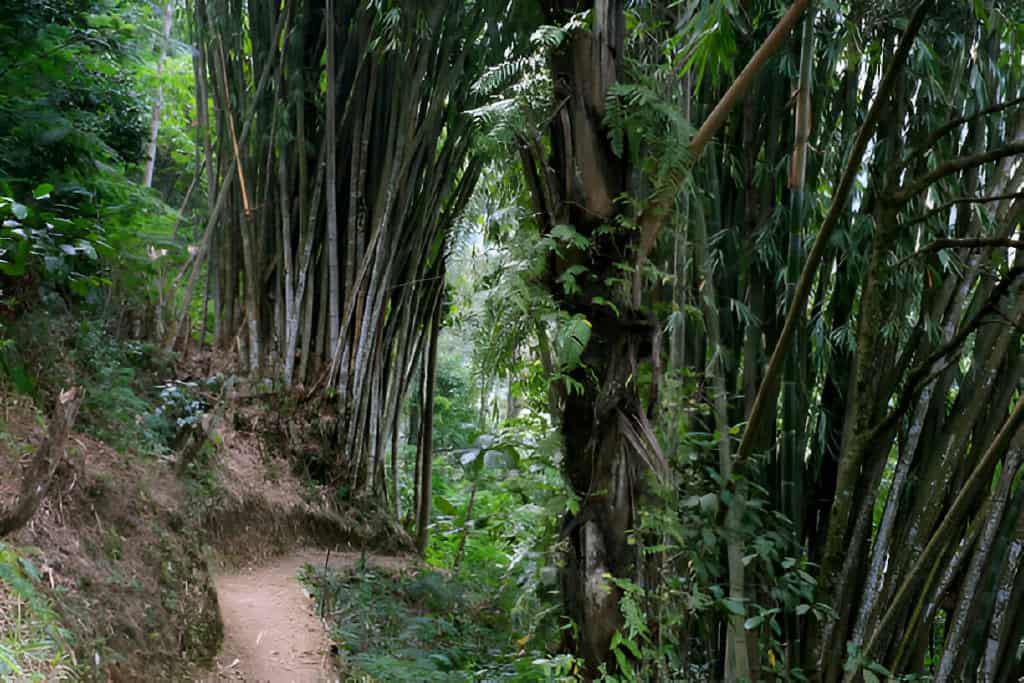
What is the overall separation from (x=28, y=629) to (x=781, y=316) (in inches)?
92.0

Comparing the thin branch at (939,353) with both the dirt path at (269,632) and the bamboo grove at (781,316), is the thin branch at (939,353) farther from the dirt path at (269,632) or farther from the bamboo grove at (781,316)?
the dirt path at (269,632)

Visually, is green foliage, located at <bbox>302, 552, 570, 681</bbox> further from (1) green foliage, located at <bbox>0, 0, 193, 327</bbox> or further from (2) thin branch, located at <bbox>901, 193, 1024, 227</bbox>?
(1) green foliage, located at <bbox>0, 0, 193, 327</bbox>

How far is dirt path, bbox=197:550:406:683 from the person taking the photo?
2.88 meters

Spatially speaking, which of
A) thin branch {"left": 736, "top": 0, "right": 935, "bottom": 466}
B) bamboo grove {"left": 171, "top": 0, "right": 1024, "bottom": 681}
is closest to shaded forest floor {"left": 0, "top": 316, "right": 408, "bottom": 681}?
bamboo grove {"left": 171, "top": 0, "right": 1024, "bottom": 681}

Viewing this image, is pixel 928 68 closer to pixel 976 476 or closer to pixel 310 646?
pixel 976 476

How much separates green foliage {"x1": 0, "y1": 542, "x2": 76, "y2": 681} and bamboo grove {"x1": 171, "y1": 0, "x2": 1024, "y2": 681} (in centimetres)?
129

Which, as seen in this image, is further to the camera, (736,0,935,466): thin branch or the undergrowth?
the undergrowth

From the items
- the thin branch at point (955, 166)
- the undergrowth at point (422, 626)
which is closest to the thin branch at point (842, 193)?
the thin branch at point (955, 166)

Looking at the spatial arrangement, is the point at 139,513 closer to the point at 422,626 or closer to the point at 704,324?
the point at 422,626

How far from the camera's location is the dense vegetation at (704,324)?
79.3 inches

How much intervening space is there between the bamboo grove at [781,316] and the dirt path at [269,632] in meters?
1.42

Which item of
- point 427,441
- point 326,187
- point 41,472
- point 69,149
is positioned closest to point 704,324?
point 41,472

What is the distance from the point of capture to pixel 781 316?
8.67 ft

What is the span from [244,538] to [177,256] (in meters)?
1.76
